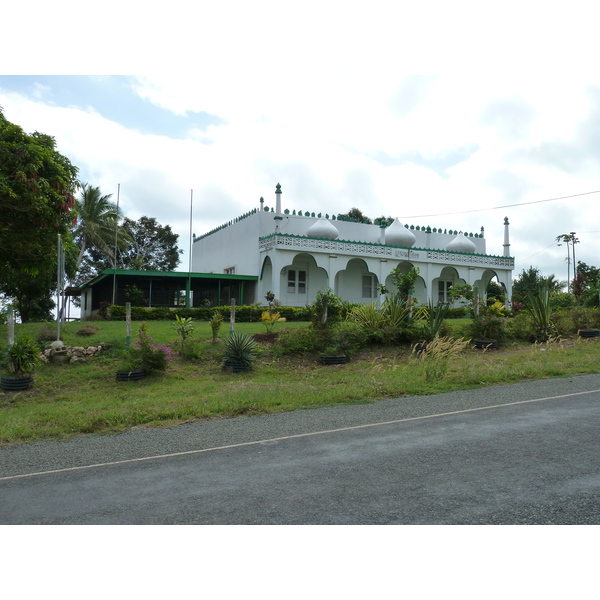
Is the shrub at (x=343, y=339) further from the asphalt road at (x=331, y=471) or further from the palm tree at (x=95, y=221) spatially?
the palm tree at (x=95, y=221)

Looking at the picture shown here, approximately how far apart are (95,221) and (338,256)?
20.9 metres

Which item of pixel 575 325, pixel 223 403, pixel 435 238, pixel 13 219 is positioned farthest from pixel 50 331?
pixel 435 238

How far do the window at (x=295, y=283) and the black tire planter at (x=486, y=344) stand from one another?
46.6 ft

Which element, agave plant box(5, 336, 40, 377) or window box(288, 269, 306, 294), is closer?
agave plant box(5, 336, 40, 377)

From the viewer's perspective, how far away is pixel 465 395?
940cm

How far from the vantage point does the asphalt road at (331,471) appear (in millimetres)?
4055

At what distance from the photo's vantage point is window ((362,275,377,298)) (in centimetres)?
3139

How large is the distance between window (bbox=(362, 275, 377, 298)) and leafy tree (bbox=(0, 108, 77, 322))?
18.8 meters

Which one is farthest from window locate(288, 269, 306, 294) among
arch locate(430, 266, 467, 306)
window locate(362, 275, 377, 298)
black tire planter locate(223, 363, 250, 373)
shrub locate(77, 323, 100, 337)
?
black tire planter locate(223, 363, 250, 373)

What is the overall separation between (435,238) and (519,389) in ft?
84.5

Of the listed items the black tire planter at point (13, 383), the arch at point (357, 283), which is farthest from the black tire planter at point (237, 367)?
the arch at point (357, 283)

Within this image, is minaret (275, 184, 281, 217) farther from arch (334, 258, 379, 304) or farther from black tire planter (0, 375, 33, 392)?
black tire planter (0, 375, 33, 392)

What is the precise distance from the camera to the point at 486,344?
15664 mm

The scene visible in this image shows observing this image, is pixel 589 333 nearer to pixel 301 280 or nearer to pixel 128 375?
pixel 128 375
